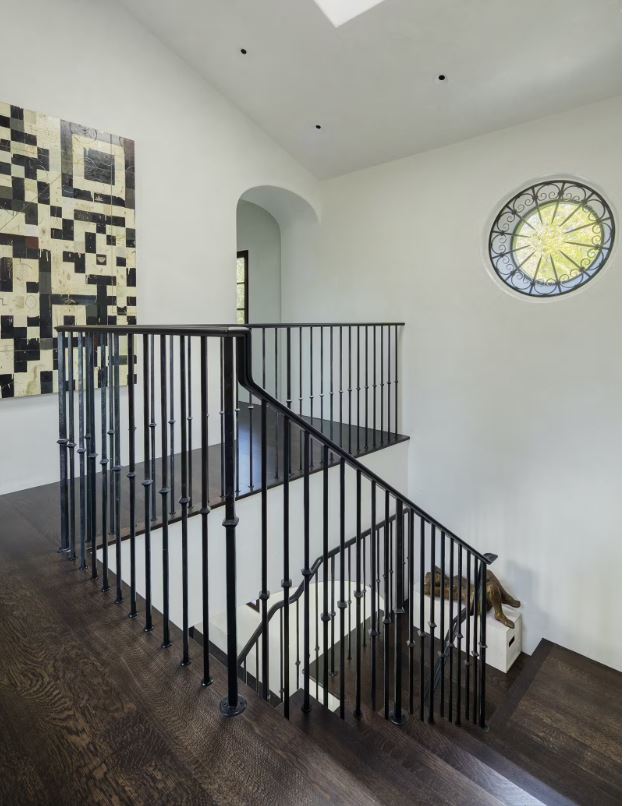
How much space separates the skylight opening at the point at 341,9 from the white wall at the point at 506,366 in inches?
61.2

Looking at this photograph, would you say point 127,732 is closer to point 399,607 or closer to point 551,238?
point 399,607

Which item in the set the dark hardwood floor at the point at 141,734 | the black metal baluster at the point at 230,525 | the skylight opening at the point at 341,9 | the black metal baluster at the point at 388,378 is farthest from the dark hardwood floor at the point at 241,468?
the skylight opening at the point at 341,9

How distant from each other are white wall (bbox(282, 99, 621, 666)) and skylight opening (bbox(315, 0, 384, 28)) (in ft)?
5.10

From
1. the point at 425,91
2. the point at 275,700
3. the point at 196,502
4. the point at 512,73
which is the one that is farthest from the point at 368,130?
the point at 275,700

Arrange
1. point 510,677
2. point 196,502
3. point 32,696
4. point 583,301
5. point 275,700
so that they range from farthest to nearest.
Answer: point 275,700 < point 510,677 < point 583,301 < point 196,502 < point 32,696

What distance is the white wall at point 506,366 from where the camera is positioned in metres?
3.82

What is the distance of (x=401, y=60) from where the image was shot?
11.6ft

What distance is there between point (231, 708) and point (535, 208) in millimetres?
4190

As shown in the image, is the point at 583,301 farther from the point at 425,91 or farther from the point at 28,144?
the point at 28,144

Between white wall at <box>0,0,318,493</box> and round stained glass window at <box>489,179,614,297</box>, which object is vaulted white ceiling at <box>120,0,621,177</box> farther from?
round stained glass window at <box>489,179,614,297</box>

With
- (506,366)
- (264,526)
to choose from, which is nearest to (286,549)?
(264,526)

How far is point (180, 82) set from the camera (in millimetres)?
Result: 4012

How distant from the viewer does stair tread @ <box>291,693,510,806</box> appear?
1329 millimetres

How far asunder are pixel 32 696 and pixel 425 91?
14.3ft
